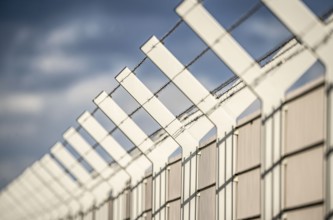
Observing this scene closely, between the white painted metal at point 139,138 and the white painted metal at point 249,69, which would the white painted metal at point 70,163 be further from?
the white painted metal at point 249,69

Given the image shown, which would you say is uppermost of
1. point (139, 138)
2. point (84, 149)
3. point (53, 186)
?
point (84, 149)

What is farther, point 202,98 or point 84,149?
point 84,149

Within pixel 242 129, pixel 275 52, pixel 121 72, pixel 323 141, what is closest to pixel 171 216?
pixel 121 72

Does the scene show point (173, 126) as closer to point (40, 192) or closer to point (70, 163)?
point (70, 163)

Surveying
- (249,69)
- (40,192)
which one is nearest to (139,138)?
(249,69)

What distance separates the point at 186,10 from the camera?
18234mm

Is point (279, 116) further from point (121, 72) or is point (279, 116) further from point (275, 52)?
point (121, 72)

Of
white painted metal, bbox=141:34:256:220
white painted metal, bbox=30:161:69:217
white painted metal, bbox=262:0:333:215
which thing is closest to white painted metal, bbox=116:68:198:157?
white painted metal, bbox=141:34:256:220

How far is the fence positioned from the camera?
51.7ft

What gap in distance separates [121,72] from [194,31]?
21.1 feet

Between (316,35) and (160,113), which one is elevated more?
(160,113)

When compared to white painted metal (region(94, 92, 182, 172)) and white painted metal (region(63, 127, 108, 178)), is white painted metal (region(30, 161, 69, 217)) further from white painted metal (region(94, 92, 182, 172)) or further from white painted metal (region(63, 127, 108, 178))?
white painted metal (region(94, 92, 182, 172))

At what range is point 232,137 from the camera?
2044 cm

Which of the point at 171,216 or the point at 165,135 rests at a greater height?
the point at 165,135
